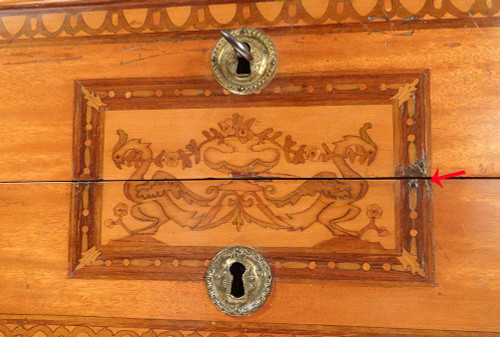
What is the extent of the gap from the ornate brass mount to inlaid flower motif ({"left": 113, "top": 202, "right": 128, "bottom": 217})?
27 cm

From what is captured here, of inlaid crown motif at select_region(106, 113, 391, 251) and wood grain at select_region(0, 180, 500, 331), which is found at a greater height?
inlaid crown motif at select_region(106, 113, 391, 251)

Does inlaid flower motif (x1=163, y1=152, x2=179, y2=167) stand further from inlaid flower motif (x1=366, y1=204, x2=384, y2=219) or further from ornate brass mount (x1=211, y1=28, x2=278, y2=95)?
inlaid flower motif (x1=366, y1=204, x2=384, y2=219)

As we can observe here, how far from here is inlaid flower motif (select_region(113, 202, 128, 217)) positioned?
744 mm

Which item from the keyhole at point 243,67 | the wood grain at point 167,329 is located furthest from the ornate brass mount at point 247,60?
the wood grain at point 167,329

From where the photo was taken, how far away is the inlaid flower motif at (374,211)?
70 centimetres

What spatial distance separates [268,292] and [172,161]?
0.27 metres

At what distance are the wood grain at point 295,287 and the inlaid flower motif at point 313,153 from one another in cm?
20

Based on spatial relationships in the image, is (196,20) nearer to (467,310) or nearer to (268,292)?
(268,292)

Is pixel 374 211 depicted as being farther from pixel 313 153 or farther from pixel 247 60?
pixel 247 60

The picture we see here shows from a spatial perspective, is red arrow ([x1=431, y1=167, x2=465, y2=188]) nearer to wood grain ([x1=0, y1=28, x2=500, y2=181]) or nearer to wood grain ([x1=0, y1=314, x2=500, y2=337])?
wood grain ([x1=0, y1=28, x2=500, y2=181])

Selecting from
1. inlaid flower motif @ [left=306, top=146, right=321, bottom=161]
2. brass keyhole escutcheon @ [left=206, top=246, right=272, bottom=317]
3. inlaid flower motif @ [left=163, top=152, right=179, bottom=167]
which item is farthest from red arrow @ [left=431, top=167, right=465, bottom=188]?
inlaid flower motif @ [left=163, top=152, right=179, bottom=167]

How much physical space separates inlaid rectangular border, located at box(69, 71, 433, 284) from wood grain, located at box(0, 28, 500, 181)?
0.02 metres

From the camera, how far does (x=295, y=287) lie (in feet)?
2.30

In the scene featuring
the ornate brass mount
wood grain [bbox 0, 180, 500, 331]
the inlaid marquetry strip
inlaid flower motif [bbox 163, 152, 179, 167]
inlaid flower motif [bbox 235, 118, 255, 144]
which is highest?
the inlaid marquetry strip
